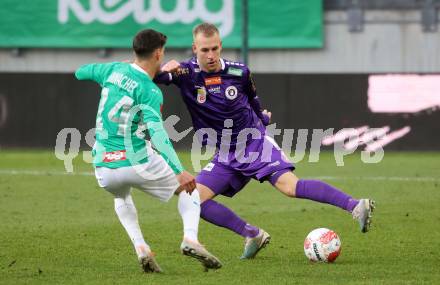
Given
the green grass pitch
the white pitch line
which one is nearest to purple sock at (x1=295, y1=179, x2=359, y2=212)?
the green grass pitch

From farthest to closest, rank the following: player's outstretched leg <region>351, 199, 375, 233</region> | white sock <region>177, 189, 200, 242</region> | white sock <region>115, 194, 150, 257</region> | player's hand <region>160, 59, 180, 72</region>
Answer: player's hand <region>160, 59, 180, 72</region> → player's outstretched leg <region>351, 199, 375, 233</region> → white sock <region>115, 194, 150, 257</region> → white sock <region>177, 189, 200, 242</region>

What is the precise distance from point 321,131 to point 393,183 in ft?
22.7

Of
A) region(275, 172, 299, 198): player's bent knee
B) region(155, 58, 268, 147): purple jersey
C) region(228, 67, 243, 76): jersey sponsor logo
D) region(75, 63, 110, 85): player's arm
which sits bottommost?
region(275, 172, 299, 198): player's bent knee

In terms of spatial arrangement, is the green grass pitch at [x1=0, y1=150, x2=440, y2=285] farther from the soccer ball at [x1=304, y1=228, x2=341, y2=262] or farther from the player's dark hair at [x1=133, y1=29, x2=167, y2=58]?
the player's dark hair at [x1=133, y1=29, x2=167, y2=58]

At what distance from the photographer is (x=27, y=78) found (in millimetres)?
22562

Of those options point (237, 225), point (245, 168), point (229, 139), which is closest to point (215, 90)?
point (229, 139)

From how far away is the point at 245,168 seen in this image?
329 inches

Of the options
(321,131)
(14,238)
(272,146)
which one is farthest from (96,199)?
(321,131)

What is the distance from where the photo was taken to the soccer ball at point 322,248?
795 centimetres

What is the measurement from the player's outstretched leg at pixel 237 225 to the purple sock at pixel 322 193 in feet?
1.63

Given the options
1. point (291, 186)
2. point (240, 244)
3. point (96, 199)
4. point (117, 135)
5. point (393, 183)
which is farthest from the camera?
point (393, 183)

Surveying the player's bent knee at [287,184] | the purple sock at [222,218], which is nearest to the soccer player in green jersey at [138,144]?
the purple sock at [222,218]

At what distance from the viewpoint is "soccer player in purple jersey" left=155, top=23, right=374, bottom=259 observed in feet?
26.7

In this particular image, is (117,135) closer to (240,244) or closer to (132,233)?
(132,233)
